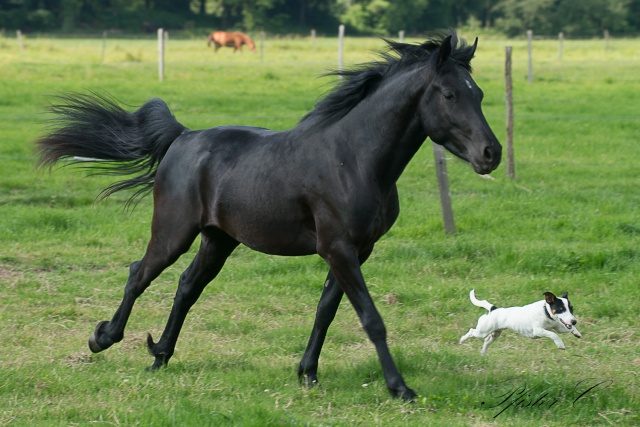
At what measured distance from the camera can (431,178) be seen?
1270 centimetres

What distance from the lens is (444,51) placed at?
495 centimetres

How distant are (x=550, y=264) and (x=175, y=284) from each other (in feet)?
11.2

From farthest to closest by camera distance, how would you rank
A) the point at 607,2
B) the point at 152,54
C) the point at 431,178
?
the point at 607,2
the point at 152,54
the point at 431,178

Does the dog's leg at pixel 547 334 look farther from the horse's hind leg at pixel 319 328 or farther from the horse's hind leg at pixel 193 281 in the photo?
the horse's hind leg at pixel 193 281

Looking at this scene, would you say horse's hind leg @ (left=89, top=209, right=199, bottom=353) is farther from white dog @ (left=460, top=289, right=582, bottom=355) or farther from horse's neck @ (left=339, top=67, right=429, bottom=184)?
white dog @ (left=460, top=289, right=582, bottom=355)

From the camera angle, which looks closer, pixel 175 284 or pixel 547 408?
pixel 547 408

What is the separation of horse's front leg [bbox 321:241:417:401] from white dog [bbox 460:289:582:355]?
3.50 ft

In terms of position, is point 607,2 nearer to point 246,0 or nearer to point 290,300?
point 246,0

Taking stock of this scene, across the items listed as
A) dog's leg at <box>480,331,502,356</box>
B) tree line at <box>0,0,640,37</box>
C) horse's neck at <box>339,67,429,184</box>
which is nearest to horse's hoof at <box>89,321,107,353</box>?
horse's neck at <box>339,67,429,184</box>

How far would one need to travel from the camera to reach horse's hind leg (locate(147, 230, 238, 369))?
592 centimetres

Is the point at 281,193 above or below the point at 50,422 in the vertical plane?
above

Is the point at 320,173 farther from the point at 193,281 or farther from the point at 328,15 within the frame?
the point at 328,15

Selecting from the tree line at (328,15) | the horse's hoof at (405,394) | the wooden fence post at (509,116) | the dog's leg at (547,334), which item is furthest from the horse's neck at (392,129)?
the tree line at (328,15)

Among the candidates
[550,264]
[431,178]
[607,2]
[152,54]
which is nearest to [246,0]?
[607,2]
